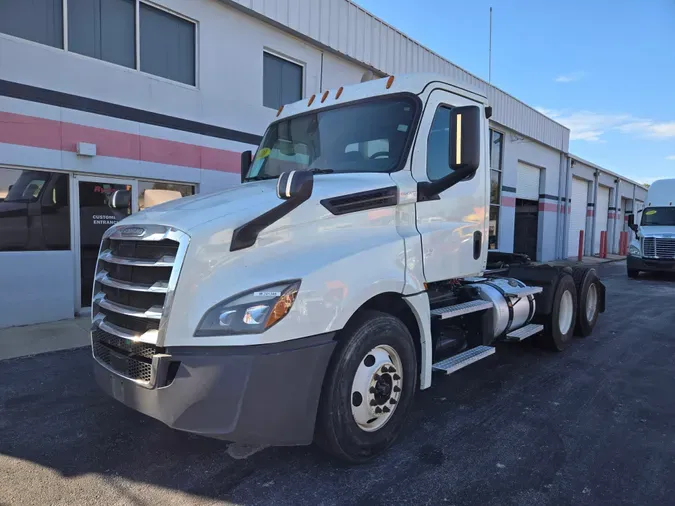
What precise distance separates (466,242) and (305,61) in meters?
7.86

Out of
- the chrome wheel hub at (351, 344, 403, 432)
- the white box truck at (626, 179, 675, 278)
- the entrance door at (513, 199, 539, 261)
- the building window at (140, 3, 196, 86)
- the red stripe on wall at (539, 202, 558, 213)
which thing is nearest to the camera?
the chrome wheel hub at (351, 344, 403, 432)

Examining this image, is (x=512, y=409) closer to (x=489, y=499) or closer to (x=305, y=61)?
(x=489, y=499)

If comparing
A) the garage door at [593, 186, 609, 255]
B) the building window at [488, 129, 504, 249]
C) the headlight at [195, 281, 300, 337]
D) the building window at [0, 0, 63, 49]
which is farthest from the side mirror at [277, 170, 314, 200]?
the garage door at [593, 186, 609, 255]

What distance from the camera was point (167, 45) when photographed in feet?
27.3

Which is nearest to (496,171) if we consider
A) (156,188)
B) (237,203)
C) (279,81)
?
(279,81)

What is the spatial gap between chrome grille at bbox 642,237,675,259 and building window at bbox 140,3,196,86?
14178mm

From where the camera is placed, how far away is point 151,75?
8.05 m

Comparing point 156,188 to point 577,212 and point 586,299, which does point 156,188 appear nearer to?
point 586,299

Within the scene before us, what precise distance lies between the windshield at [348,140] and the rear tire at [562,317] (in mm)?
3602

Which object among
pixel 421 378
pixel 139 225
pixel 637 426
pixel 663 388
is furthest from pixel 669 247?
pixel 139 225

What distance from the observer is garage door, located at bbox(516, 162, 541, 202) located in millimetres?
19663

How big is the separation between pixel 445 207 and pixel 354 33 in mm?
8885

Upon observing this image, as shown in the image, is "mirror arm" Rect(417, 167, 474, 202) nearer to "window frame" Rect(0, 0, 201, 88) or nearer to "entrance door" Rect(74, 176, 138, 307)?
"entrance door" Rect(74, 176, 138, 307)

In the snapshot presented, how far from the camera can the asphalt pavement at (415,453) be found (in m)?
2.84
